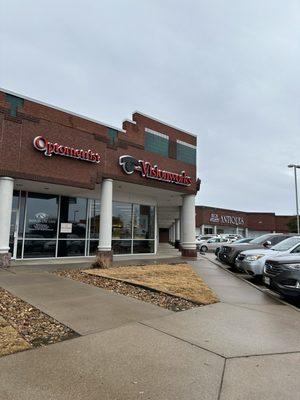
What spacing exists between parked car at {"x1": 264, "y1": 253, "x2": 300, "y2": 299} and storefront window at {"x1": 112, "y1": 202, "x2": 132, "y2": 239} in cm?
1231

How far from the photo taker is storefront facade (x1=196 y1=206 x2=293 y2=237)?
56.1 m

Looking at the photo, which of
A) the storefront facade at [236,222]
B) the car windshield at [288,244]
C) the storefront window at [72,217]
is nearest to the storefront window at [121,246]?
the storefront window at [72,217]

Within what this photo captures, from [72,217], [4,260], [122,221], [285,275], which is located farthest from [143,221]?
[285,275]

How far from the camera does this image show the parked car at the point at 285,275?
8594mm

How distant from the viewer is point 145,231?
22.7m

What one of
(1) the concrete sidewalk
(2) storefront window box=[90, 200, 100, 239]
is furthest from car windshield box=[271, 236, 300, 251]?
(2) storefront window box=[90, 200, 100, 239]

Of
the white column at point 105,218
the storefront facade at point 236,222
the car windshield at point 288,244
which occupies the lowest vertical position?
the car windshield at point 288,244

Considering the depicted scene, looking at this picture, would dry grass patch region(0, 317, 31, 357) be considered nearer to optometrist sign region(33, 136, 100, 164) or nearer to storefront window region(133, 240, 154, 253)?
optometrist sign region(33, 136, 100, 164)

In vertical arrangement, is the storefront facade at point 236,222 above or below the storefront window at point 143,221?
above

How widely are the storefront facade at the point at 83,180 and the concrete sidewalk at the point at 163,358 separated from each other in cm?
850

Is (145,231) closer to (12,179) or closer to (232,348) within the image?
(12,179)

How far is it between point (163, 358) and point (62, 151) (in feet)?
39.9

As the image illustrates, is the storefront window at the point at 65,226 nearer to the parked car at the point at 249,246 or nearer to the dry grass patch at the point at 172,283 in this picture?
the dry grass patch at the point at 172,283

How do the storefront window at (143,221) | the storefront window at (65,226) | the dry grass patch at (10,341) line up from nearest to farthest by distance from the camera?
1. the dry grass patch at (10,341)
2. the storefront window at (65,226)
3. the storefront window at (143,221)
